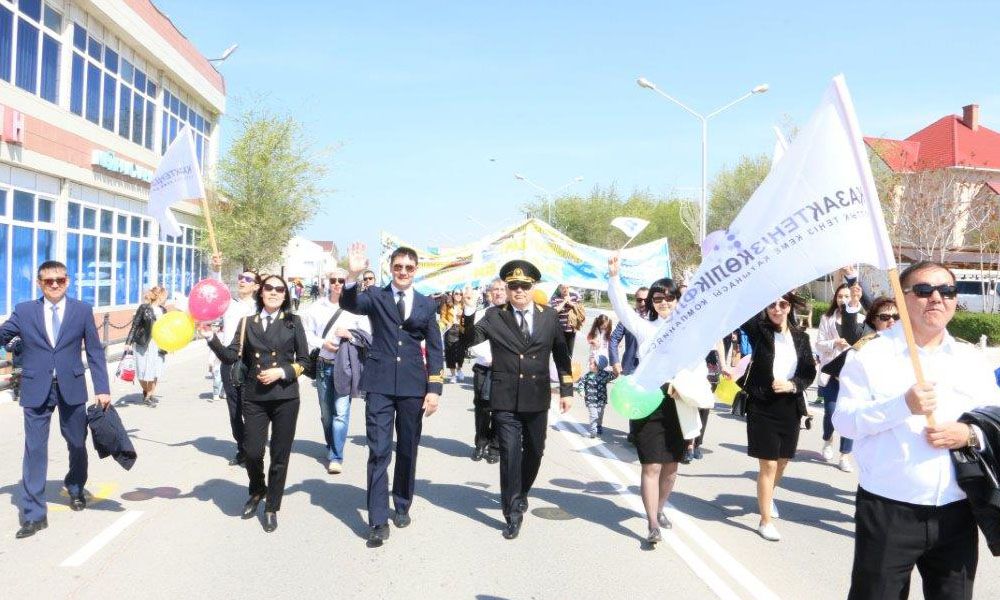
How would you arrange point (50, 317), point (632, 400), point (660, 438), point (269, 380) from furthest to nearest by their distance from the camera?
point (50, 317)
point (269, 380)
point (660, 438)
point (632, 400)

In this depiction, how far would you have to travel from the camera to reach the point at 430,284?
42.0 ft

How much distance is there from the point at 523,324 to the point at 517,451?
0.92m

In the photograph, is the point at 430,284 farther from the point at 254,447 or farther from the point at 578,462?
the point at 254,447

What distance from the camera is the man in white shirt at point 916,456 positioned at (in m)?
3.04

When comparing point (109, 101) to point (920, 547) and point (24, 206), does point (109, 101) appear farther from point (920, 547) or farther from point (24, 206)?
point (920, 547)

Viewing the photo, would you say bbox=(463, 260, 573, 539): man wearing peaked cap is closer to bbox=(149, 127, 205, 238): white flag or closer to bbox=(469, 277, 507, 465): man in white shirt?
bbox=(469, 277, 507, 465): man in white shirt

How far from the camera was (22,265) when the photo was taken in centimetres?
2045

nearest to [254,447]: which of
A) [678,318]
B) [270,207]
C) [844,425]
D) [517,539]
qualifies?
[517,539]

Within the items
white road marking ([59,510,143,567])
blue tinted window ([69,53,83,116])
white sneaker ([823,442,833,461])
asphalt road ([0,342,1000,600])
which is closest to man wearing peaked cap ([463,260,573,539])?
asphalt road ([0,342,1000,600])

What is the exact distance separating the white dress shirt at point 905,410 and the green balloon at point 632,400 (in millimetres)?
2298

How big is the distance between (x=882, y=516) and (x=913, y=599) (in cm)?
219

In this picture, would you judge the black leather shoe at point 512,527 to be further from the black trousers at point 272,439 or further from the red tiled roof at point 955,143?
the red tiled roof at point 955,143

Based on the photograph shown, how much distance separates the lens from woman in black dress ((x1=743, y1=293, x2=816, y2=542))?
6.10m

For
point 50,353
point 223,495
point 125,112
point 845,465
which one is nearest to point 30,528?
point 50,353
